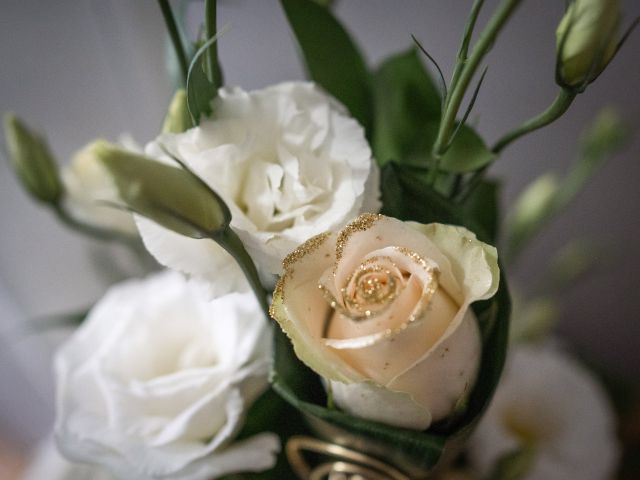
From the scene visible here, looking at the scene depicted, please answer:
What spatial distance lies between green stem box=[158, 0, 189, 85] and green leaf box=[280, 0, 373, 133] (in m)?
0.07

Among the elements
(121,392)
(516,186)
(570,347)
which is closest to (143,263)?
(121,392)

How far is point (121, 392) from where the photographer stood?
33cm

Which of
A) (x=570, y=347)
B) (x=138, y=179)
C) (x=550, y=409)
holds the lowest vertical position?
(x=570, y=347)

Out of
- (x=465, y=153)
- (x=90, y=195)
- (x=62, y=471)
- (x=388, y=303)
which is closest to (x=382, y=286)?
(x=388, y=303)

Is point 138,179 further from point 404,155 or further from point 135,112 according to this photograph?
point 135,112

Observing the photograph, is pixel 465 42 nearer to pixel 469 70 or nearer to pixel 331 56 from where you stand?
pixel 469 70

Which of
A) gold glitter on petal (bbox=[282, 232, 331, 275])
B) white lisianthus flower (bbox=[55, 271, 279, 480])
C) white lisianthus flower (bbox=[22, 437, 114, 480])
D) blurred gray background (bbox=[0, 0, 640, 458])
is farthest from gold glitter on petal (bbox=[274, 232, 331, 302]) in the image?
white lisianthus flower (bbox=[22, 437, 114, 480])

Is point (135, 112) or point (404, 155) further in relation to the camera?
point (135, 112)

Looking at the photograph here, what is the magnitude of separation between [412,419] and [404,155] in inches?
6.3

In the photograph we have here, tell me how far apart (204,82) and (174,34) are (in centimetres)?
3

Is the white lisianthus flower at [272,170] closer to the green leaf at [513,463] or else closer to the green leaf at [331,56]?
the green leaf at [331,56]

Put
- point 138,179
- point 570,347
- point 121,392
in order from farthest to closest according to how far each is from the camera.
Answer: point 570,347 → point 121,392 → point 138,179

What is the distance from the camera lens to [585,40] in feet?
0.78

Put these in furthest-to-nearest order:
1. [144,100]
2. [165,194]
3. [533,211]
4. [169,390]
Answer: [144,100] → [533,211] → [169,390] → [165,194]
